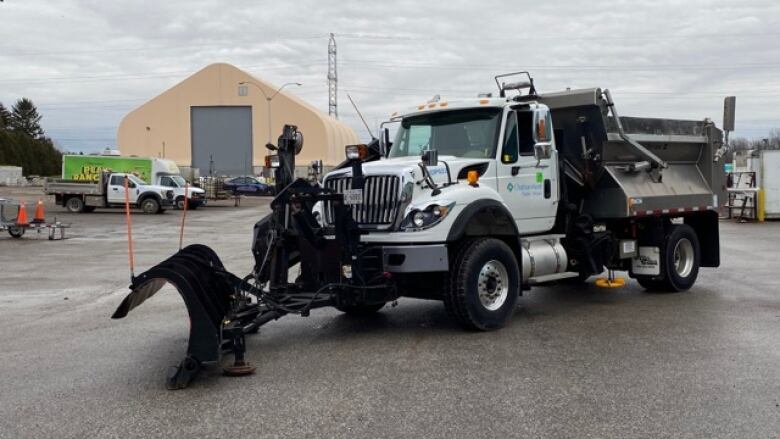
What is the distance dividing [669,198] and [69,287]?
940 cm

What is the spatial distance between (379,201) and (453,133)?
160 cm

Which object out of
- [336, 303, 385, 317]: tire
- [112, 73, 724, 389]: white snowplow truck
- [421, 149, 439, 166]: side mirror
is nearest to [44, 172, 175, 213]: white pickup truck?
[112, 73, 724, 389]: white snowplow truck

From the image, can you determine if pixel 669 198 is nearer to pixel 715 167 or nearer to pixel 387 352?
pixel 715 167

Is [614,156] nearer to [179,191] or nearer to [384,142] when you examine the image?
[384,142]

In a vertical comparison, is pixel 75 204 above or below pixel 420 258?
below

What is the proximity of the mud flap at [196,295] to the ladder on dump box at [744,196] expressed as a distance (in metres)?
23.6

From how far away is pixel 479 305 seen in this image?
8.16 meters

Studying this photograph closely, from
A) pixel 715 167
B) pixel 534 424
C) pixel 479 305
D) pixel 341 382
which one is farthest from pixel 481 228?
pixel 715 167

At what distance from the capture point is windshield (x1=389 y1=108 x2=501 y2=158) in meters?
8.96

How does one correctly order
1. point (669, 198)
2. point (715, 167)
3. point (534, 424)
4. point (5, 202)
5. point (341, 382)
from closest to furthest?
point (534, 424), point (341, 382), point (669, 198), point (715, 167), point (5, 202)

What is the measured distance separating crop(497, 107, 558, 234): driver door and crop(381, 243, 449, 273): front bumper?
56.7 inches

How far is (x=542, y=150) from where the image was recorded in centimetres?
896

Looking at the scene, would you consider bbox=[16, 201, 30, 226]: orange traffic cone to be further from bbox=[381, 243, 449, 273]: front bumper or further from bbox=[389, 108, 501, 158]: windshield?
bbox=[381, 243, 449, 273]: front bumper

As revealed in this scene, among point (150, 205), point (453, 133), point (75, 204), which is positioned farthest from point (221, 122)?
point (453, 133)
